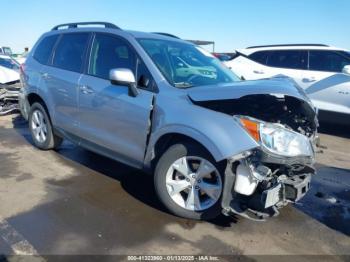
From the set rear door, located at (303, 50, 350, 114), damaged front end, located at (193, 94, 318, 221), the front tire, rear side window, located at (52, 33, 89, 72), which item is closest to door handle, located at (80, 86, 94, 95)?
rear side window, located at (52, 33, 89, 72)

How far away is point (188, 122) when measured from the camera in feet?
11.4

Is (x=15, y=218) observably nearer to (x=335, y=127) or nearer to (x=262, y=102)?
(x=262, y=102)

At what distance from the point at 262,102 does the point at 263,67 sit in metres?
5.61

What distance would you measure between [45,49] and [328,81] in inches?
231

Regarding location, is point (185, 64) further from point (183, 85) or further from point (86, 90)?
point (86, 90)

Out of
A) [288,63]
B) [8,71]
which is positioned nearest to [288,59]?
[288,63]

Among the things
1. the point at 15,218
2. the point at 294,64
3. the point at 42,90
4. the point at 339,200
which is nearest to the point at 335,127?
the point at 294,64

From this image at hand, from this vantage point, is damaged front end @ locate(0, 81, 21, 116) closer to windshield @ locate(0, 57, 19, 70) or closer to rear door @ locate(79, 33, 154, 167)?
windshield @ locate(0, 57, 19, 70)

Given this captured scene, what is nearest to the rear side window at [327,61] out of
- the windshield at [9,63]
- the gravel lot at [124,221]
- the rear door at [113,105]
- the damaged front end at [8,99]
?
the gravel lot at [124,221]

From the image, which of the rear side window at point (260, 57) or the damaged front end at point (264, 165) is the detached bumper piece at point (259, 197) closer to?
the damaged front end at point (264, 165)

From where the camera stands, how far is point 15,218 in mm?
3643

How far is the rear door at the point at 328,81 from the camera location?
25.7ft

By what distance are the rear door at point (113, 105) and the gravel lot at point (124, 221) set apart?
1.66 ft

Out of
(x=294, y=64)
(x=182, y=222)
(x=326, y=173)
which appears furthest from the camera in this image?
(x=294, y=64)
